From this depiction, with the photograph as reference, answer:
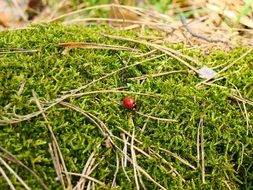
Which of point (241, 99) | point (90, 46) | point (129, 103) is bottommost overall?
point (241, 99)

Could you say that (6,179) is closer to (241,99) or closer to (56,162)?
(56,162)

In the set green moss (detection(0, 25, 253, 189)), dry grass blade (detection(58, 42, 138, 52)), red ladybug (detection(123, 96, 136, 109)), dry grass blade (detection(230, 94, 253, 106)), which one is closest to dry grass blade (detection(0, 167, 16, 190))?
green moss (detection(0, 25, 253, 189))

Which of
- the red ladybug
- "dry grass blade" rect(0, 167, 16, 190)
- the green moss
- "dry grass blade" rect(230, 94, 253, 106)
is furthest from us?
"dry grass blade" rect(230, 94, 253, 106)

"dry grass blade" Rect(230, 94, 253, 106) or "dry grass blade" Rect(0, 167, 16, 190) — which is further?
"dry grass blade" Rect(230, 94, 253, 106)

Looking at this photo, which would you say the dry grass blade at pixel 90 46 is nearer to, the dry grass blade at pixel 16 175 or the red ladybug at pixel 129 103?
the red ladybug at pixel 129 103

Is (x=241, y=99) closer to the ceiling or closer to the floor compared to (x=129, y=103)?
closer to the floor

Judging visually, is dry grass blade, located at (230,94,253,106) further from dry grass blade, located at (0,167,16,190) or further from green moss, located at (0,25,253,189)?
dry grass blade, located at (0,167,16,190)

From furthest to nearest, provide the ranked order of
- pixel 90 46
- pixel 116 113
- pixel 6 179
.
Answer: pixel 90 46 → pixel 116 113 → pixel 6 179

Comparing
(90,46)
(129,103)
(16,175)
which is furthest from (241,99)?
(16,175)
